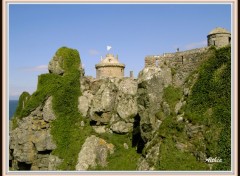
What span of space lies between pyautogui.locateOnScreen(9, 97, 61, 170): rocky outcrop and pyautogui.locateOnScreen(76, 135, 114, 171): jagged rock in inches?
105

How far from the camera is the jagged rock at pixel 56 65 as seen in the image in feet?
102

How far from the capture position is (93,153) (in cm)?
2689

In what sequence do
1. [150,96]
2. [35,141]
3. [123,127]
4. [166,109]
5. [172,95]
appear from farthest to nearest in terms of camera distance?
[35,141], [123,127], [172,95], [150,96], [166,109]

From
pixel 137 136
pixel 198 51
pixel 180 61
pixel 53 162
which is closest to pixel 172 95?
pixel 180 61

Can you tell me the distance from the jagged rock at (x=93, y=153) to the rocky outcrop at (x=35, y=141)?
2.67m

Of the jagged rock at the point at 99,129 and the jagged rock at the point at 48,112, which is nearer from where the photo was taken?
the jagged rock at the point at 99,129

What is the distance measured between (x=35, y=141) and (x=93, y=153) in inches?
222

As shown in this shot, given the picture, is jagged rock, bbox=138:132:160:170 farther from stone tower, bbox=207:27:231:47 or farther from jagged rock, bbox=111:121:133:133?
stone tower, bbox=207:27:231:47

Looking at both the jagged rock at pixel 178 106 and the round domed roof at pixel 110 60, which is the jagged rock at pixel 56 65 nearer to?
the round domed roof at pixel 110 60

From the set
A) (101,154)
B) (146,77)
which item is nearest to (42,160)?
(101,154)

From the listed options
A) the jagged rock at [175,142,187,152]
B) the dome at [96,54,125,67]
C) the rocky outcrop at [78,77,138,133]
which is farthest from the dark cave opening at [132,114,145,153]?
the dome at [96,54,125,67]

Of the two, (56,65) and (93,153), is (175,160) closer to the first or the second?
(93,153)

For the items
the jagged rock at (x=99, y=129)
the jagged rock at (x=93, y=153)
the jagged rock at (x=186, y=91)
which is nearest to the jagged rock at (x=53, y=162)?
the jagged rock at (x=93, y=153)

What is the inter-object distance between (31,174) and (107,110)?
1375cm
